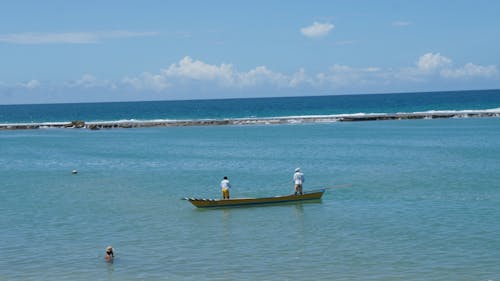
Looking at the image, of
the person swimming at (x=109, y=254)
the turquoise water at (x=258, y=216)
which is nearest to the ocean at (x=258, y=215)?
the turquoise water at (x=258, y=216)

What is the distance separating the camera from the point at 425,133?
7081 cm

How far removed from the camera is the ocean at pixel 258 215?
21047 millimetres

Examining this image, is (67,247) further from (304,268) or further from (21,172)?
(21,172)

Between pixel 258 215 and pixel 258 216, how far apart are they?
220 millimetres

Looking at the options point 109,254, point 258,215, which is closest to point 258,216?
point 258,215

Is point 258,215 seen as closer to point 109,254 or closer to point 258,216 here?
point 258,216

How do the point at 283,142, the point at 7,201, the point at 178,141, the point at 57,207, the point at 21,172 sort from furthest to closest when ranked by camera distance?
1. the point at 178,141
2. the point at 283,142
3. the point at 21,172
4. the point at 7,201
5. the point at 57,207

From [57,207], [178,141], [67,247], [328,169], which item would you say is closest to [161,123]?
[178,141]

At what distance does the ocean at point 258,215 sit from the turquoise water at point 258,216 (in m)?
0.07

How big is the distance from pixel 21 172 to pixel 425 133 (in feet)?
135

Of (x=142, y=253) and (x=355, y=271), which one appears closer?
(x=355, y=271)

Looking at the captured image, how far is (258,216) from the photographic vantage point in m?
29.1

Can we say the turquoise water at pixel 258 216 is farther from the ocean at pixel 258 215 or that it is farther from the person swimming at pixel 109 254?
the person swimming at pixel 109 254

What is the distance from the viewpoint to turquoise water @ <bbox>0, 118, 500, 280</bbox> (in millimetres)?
21031
